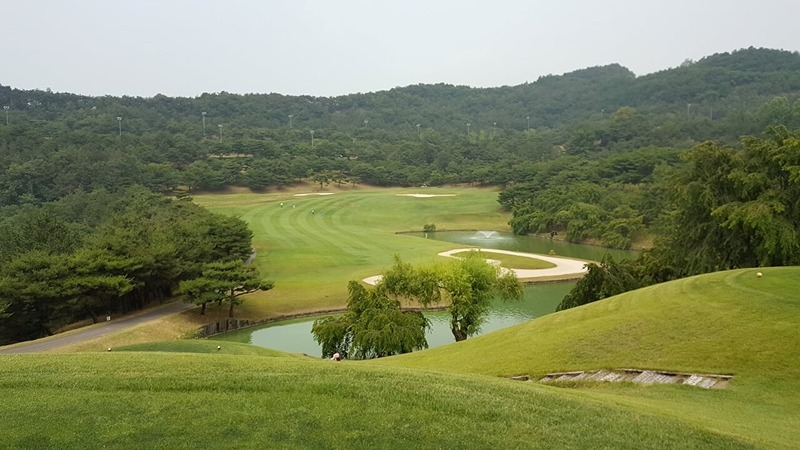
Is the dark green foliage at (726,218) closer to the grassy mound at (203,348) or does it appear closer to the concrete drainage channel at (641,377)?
the concrete drainage channel at (641,377)

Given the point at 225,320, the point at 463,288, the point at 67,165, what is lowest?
the point at 225,320

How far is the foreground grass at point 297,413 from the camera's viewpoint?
7688 millimetres

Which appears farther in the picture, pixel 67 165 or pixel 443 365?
pixel 67 165

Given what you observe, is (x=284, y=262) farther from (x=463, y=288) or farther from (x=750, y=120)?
(x=750, y=120)

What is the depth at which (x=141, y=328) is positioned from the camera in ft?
107

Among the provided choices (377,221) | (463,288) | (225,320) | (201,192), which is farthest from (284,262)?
(201,192)

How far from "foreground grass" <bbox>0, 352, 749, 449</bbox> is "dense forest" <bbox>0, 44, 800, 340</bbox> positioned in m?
19.4

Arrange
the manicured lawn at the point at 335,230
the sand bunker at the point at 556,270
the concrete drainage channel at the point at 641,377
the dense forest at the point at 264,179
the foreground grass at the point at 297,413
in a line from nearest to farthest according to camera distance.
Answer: the foreground grass at the point at 297,413
the concrete drainage channel at the point at 641,377
the dense forest at the point at 264,179
the manicured lawn at the point at 335,230
the sand bunker at the point at 556,270

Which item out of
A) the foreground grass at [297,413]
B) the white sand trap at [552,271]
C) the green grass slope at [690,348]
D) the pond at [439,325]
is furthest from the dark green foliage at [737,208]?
the foreground grass at [297,413]

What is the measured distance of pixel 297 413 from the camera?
842 centimetres

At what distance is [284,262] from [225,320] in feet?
53.8

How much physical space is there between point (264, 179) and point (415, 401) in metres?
102

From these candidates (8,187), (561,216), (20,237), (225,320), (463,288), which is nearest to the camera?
(463,288)

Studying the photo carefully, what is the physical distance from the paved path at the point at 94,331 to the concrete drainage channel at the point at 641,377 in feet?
75.1
